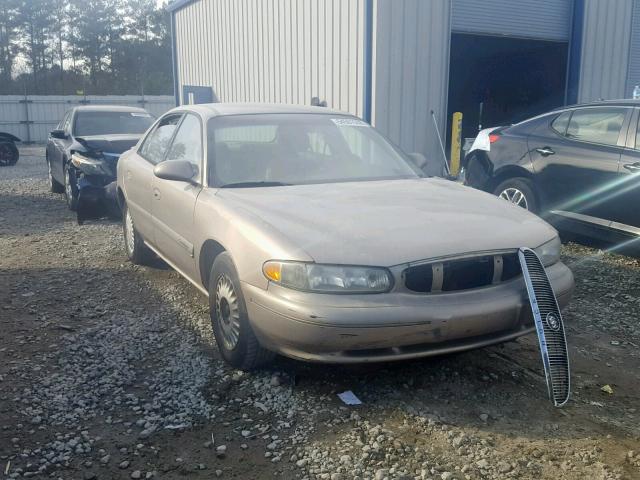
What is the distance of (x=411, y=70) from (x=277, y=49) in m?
3.36

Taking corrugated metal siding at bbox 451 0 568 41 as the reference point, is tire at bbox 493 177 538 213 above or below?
below

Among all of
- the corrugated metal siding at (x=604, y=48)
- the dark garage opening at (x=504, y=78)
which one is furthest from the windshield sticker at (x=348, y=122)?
the corrugated metal siding at (x=604, y=48)

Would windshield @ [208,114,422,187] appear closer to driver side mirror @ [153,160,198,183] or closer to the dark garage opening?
driver side mirror @ [153,160,198,183]

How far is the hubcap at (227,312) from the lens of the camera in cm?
384

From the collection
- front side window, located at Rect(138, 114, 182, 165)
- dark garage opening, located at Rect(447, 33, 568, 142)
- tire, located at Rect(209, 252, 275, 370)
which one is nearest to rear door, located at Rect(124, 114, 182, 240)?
front side window, located at Rect(138, 114, 182, 165)

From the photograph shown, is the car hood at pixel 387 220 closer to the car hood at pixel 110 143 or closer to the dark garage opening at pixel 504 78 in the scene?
the car hood at pixel 110 143

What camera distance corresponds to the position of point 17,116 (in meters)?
28.9

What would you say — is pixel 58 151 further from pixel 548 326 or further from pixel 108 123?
pixel 548 326

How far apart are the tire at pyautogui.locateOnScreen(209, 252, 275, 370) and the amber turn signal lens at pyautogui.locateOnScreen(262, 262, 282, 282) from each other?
30cm

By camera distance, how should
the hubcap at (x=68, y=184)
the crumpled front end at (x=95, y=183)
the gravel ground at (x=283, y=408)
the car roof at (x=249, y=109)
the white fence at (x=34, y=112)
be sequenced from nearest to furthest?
the gravel ground at (x=283, y=408), the car roof at (x=249, y=109), the crumpled front end at (x=95, y=183), the hubcap at (x=68, y=184), the white fence at (x=34, y=112)

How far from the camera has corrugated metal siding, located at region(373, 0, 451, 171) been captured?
10.1m

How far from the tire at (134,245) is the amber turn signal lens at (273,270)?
3087 millimetres

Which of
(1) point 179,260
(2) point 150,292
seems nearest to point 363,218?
(1) point 179,260

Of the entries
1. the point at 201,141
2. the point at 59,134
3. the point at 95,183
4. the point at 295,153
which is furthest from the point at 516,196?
the point at 59,134
